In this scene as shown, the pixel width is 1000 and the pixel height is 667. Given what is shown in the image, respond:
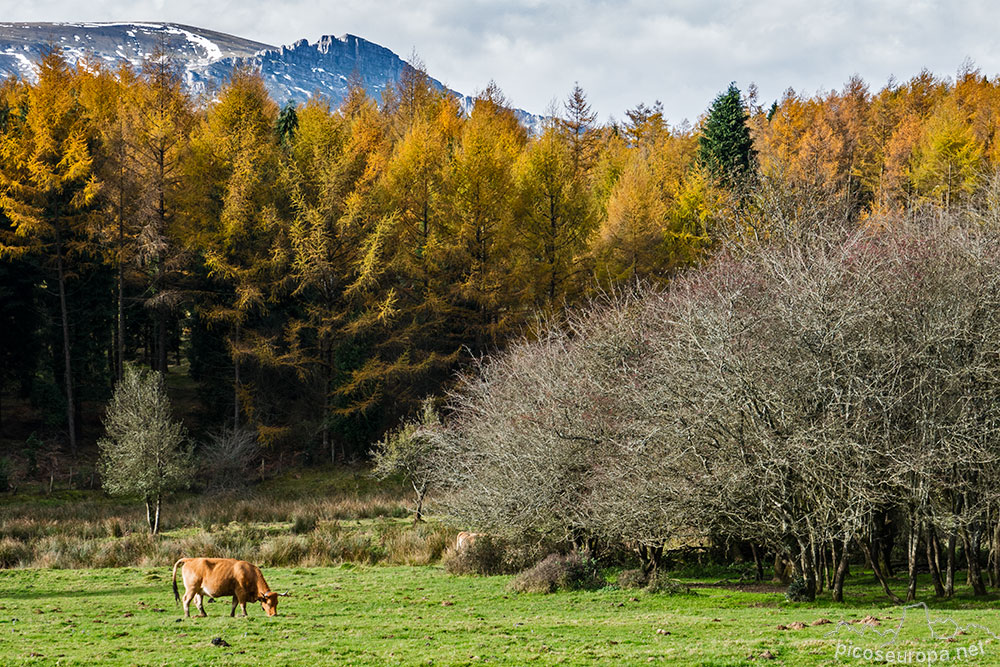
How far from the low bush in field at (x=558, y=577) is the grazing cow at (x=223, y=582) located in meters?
5.99

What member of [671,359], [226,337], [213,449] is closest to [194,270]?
[226,337]

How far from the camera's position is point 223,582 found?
37.3 feet

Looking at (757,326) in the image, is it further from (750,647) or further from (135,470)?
(135,470)

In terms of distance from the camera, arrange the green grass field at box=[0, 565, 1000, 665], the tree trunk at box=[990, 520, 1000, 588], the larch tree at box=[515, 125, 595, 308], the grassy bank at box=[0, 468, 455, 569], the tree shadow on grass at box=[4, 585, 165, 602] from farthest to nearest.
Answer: the larch tree at box=[515, 125, 595, 308] < the grassy bank at box=[0, 468, 455, 569] < the tree shadow on grass at box=[4, 585, 165, 602] < the tree trunk at box=[990, 520, 1000, 588] < the green grass field at box=[0, 565, 1000, 665]

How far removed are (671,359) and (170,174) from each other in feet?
97.7

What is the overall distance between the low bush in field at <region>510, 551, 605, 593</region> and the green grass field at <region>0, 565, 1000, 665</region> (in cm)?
36

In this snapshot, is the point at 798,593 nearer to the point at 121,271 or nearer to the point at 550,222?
the point at 550,222

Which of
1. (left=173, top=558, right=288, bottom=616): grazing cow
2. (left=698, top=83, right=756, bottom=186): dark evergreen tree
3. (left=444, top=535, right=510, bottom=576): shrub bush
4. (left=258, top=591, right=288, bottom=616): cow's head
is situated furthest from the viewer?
(left=698, top=83, right=756, bottom=186): dark evergreen tree

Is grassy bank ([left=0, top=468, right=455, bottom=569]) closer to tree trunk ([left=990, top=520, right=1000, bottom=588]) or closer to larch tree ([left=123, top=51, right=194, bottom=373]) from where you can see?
larch tree ([left=123, top=51, right=194, bottom=373])

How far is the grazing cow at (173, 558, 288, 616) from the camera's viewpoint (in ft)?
37.3

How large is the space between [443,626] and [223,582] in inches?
134

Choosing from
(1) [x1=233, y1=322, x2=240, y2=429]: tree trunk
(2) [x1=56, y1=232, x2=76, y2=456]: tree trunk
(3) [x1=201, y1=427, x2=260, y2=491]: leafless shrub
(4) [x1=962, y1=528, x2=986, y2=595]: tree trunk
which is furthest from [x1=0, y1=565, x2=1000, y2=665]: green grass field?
(2) [x1=56, y1=232, x2=76, y2=456]: tree trunk

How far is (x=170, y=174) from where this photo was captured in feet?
118

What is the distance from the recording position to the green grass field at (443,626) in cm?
898
